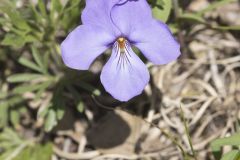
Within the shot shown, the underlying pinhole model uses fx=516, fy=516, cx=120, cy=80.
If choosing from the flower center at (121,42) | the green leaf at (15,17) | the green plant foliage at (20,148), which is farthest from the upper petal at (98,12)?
the green plant foliage at (20,148)

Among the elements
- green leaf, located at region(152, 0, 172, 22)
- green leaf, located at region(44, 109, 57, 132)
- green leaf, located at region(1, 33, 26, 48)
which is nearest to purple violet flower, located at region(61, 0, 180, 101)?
green leaf, located at region(152, 0, 172, 22)

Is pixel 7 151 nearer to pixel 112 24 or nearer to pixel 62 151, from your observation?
pixel 62 151

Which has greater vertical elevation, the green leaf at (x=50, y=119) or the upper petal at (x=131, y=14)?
the upper petal at (x=131, y=14)

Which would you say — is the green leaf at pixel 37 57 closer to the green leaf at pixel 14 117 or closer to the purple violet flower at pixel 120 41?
the green leaf at pixel 14 117

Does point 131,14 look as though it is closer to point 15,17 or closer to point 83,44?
point 83,44

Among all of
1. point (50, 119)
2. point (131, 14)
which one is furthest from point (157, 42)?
A: point (50, 119)

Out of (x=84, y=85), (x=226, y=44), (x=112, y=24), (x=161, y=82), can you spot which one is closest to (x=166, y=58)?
(x=112, y=24)

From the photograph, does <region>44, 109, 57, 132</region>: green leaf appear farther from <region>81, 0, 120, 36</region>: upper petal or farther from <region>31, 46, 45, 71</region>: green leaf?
<region>81, 0, 120, 36</region>: upper petal
